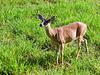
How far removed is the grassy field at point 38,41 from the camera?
5.82 meters

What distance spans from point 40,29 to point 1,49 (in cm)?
157

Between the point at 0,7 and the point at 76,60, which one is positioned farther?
the point at 0,7

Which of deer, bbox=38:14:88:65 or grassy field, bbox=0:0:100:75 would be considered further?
deer, bbox=38:14:88:65

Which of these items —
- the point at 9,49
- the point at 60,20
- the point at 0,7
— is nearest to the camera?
the point at 9,49

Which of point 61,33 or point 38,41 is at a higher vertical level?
point 61,33

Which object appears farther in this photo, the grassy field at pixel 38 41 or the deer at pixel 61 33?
the deer at pixel 61 33

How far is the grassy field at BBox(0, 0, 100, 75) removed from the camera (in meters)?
5.82

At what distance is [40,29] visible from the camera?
7371mm

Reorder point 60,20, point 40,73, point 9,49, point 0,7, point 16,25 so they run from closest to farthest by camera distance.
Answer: point 40,73 → point 9,49 → point 16,25 → point 60,20 → point 0,7

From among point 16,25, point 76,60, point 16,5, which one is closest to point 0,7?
point 16,5

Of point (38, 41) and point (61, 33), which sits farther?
point (38, 41)

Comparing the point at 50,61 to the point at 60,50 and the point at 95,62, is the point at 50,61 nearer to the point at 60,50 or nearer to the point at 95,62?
the point at 60,50

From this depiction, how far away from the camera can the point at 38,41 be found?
7.05 metres

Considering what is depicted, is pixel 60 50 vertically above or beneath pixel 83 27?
beneath
